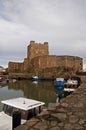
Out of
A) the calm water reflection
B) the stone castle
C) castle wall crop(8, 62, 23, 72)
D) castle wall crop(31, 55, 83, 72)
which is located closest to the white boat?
the calm water reflection

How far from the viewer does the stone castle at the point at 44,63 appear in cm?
8181

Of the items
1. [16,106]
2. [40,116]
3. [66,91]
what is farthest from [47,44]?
[40,116]

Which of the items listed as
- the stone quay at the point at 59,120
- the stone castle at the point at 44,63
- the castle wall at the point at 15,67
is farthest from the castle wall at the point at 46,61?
the stone quay at the point at 59,120

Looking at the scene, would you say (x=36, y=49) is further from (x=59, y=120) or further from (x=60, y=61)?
(x=59, y=120)

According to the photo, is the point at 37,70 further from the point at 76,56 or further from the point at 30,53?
the point at 76,56

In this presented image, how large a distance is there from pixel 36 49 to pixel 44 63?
9.78m

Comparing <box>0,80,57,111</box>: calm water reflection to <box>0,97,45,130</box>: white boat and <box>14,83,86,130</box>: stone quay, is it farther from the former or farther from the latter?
<box>14,83,86,130</box>: stone quay

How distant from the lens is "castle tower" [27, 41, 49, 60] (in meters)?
94.4

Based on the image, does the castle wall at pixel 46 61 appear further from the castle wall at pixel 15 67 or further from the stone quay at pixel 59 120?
the stone quay at pixel 59 120

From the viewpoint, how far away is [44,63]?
8969 cm

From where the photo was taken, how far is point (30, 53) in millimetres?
95688

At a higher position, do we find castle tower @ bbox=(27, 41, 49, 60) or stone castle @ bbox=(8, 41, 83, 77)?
castle tower @ bbox=(27, 41, 49, 60)

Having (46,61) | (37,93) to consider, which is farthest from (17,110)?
(46,61)

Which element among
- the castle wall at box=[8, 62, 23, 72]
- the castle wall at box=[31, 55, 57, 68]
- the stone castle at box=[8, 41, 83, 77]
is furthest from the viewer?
the castle wall at box=[8, 62, 23, 72]
